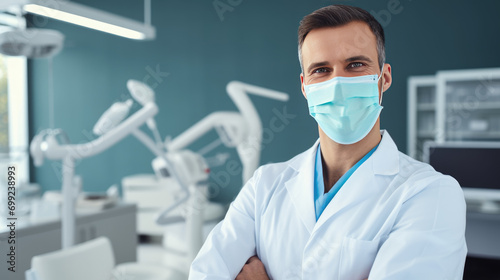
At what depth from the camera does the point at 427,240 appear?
0.87m

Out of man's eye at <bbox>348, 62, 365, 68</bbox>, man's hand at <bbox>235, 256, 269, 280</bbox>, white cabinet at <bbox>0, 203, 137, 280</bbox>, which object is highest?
man's eye at <bbox>348, 62, 365, 68</bbox>

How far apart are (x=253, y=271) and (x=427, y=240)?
464mm

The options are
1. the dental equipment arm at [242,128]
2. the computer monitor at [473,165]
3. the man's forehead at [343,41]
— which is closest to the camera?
the man's forehead at [343,41]

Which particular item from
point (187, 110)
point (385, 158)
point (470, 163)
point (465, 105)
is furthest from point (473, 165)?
point (187, 110)

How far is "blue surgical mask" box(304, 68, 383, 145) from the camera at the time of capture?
1.07 m

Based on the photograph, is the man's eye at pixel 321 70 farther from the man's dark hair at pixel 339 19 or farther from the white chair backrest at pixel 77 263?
the white chair backrest at pixel 77 263

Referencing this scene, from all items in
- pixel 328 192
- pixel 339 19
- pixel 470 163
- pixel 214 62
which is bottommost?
pixel 470 163

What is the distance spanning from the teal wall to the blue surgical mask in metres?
3.35

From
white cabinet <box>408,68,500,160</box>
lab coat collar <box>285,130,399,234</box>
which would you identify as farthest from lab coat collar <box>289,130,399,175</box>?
white cabinet <box>408,68,500,160</box>

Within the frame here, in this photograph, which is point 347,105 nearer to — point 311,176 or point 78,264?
point 311,176

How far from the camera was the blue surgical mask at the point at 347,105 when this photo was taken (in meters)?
1.07

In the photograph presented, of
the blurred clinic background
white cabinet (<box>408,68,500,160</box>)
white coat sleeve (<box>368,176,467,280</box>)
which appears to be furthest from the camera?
white cabinet (<box>408,68,500,160</box>)

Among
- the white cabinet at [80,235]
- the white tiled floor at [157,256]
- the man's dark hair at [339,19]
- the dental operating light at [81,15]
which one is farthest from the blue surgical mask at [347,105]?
the white tiled floor at [157,256]

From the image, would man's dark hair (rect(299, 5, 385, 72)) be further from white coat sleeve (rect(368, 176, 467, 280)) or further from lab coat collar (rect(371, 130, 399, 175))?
white coat sleeve (rect(368, 176, 467, 280))
